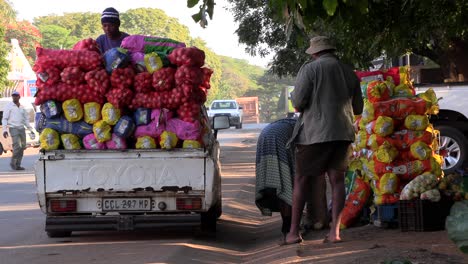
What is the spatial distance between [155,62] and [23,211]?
4922 millimetres

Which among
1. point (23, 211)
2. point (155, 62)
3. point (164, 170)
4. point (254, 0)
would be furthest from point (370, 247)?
point (254, 0)

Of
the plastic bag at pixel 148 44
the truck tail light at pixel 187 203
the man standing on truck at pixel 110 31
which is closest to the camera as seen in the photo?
the truck tail light at pixel 187 203

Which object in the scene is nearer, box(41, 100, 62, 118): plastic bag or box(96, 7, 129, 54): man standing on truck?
box(41, 100, 62, 118): plastic bag

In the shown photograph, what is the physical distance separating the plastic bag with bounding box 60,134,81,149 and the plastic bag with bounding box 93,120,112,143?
Result: 0.25 m

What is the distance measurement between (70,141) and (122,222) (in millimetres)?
1088

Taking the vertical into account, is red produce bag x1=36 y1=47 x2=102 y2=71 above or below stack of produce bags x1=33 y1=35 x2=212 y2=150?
above

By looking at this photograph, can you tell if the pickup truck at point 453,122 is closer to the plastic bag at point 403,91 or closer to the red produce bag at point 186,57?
the plastic bag at point 403,91

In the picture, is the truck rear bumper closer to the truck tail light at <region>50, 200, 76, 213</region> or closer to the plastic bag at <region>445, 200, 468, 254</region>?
the truck tail light at <region>50, 200, 76, 213</region>

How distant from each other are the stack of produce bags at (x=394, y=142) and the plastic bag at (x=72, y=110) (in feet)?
10.4

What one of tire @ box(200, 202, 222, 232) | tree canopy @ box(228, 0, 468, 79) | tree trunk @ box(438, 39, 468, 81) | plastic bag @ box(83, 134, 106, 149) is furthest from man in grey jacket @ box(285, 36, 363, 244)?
tree trunk @ box(438, 39, 468, 81)

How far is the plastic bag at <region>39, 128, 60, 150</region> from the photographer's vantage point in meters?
9.52

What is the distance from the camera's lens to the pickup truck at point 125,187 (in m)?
9.38

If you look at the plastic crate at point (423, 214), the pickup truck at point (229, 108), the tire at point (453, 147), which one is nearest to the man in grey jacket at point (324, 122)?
the plastic crate at point (423, 214)

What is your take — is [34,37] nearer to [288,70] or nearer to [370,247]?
[288,70]
